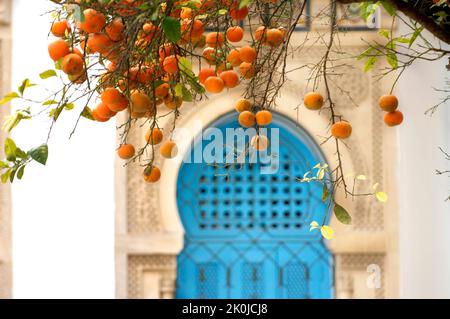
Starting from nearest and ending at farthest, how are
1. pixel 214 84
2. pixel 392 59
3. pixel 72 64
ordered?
pixel 72 64 < pixel 214 84 < pixel 392 59

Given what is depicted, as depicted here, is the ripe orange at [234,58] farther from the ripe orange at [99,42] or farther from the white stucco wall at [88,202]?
the white stucco wall at [88,202]

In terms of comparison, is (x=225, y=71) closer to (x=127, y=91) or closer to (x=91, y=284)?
(x=127, y=91)

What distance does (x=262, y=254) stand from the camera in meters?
4.42

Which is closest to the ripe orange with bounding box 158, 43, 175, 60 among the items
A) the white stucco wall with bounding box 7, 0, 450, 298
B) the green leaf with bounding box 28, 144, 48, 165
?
the green leaf with bounding box 28, 144, 48, 165

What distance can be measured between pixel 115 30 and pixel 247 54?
0.30 m

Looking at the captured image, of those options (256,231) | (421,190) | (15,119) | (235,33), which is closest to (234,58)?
(235,33)

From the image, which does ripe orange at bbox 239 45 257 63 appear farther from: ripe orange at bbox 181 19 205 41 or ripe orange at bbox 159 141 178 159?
ripe orange at bbox 159 141 178 159

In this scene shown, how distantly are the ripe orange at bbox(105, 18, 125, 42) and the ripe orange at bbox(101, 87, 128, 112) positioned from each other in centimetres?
10

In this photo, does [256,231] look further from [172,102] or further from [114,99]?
[114,99]

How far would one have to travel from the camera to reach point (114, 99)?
1506 mm

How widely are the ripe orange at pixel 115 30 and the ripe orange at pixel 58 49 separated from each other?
3.2 inches

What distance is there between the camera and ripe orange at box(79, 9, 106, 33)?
4.57ft

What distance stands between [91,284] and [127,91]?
3080 millimetres
